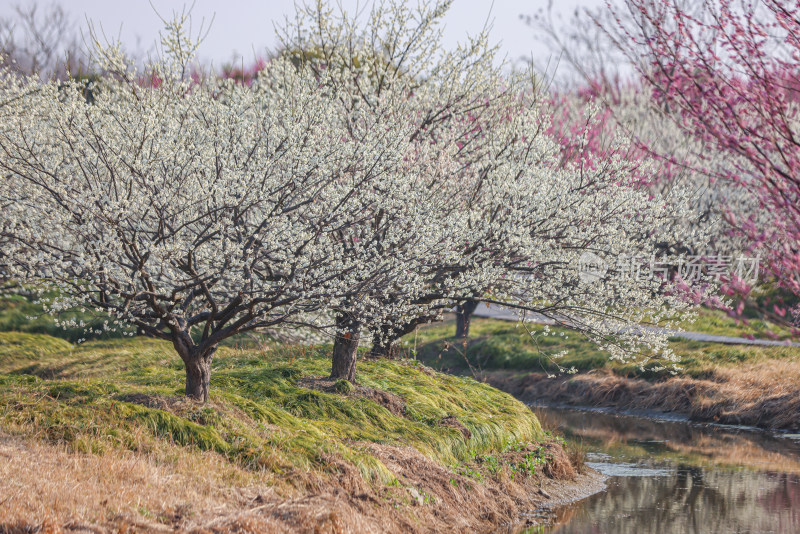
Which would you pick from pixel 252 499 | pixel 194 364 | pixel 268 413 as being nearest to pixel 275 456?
pixel 252 499

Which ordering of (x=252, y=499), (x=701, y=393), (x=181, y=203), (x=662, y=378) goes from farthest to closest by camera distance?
(x=662, y=378) → (x=701, y=393) → (x=181, y=203) → (x=252, y=499)

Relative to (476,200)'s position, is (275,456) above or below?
below

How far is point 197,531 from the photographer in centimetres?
643

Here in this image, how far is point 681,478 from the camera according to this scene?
13.7 metres

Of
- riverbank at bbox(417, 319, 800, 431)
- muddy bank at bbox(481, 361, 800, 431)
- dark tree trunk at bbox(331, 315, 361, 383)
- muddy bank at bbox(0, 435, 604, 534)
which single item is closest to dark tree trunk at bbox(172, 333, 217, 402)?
muddy bank at bbox(0, 435, 604, 534)

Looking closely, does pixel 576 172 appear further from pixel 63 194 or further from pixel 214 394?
pixel 63 194

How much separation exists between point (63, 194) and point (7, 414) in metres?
2.51

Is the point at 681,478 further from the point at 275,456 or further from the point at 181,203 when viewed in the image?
the point at 181,203

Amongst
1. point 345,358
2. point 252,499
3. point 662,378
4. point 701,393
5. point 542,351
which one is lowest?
point 701,393

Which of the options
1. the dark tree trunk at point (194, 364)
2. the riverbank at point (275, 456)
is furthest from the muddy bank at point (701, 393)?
the dark tree trunk at point (194, 364)

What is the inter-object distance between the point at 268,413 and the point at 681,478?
777cm

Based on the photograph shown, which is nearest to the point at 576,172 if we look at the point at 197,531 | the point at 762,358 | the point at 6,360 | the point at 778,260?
the point at 778,260

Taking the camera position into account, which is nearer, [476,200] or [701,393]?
[476,200]

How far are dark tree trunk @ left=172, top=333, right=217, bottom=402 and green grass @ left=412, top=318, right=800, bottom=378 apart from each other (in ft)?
33.1
